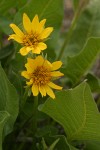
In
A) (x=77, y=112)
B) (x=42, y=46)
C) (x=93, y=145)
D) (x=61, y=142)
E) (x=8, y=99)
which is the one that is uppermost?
(x=42, y=46)

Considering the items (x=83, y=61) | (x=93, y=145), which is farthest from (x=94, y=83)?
(x=93, y=145)

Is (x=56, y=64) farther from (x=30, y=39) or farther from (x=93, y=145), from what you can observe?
(x=93, y=145)

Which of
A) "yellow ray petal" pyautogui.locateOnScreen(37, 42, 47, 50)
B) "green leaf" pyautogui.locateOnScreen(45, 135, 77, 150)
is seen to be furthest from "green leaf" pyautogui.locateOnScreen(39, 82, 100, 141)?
"yellow ray petal" pyautogui.locateOnScreen(37, 42, 47, 50)

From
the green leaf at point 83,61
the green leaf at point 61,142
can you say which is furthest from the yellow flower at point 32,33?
the green leaf at point 61,142

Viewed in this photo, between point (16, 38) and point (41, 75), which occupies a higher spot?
point (16, 38)

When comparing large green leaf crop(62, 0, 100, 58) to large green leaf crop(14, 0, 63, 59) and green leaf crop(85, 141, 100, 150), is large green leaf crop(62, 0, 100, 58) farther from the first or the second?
green leaf crop(85, 141, 100, 150)
